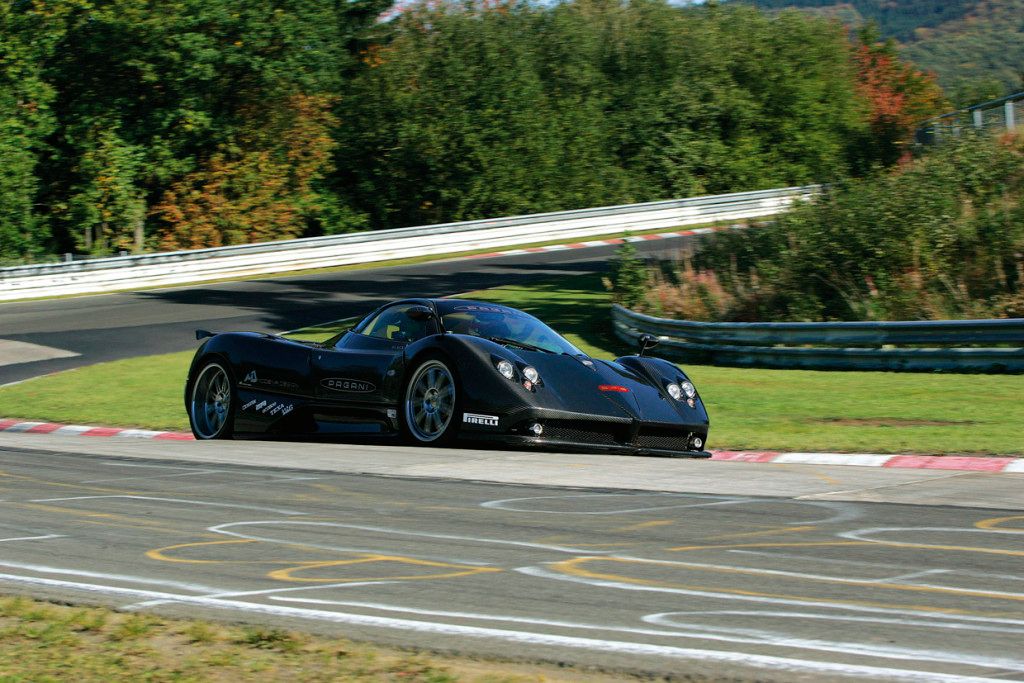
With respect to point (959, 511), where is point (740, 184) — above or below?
above

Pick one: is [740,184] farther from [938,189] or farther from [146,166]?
[938,189]

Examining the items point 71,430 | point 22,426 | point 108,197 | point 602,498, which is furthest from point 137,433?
point 108,197

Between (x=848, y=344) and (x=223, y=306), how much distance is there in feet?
45.8

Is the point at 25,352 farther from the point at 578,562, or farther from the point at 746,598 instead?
the point at 746,598

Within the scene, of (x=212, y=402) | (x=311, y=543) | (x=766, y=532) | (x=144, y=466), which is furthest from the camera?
(x=212, y=402)

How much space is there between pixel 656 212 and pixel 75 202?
60.2 ft

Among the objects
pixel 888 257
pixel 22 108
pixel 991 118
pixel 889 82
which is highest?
pixel 889 82

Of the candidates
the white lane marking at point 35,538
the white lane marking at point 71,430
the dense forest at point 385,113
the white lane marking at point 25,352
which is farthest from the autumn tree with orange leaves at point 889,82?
the white lane marking at point 35,538

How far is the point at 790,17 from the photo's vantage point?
173 feet

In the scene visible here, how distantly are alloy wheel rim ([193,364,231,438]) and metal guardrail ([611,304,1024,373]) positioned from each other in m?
7.56

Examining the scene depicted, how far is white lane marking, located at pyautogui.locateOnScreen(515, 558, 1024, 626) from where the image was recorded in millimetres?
4312

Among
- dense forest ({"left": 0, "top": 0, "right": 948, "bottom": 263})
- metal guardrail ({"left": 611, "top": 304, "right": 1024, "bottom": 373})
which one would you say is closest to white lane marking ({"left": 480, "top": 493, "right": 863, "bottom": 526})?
metal guardrail ({"left": 611, "top": 304, "right": 1024, "bottom": 373})

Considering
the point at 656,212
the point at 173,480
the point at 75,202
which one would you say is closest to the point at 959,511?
the point at 173,480

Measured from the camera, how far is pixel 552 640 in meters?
4.12
